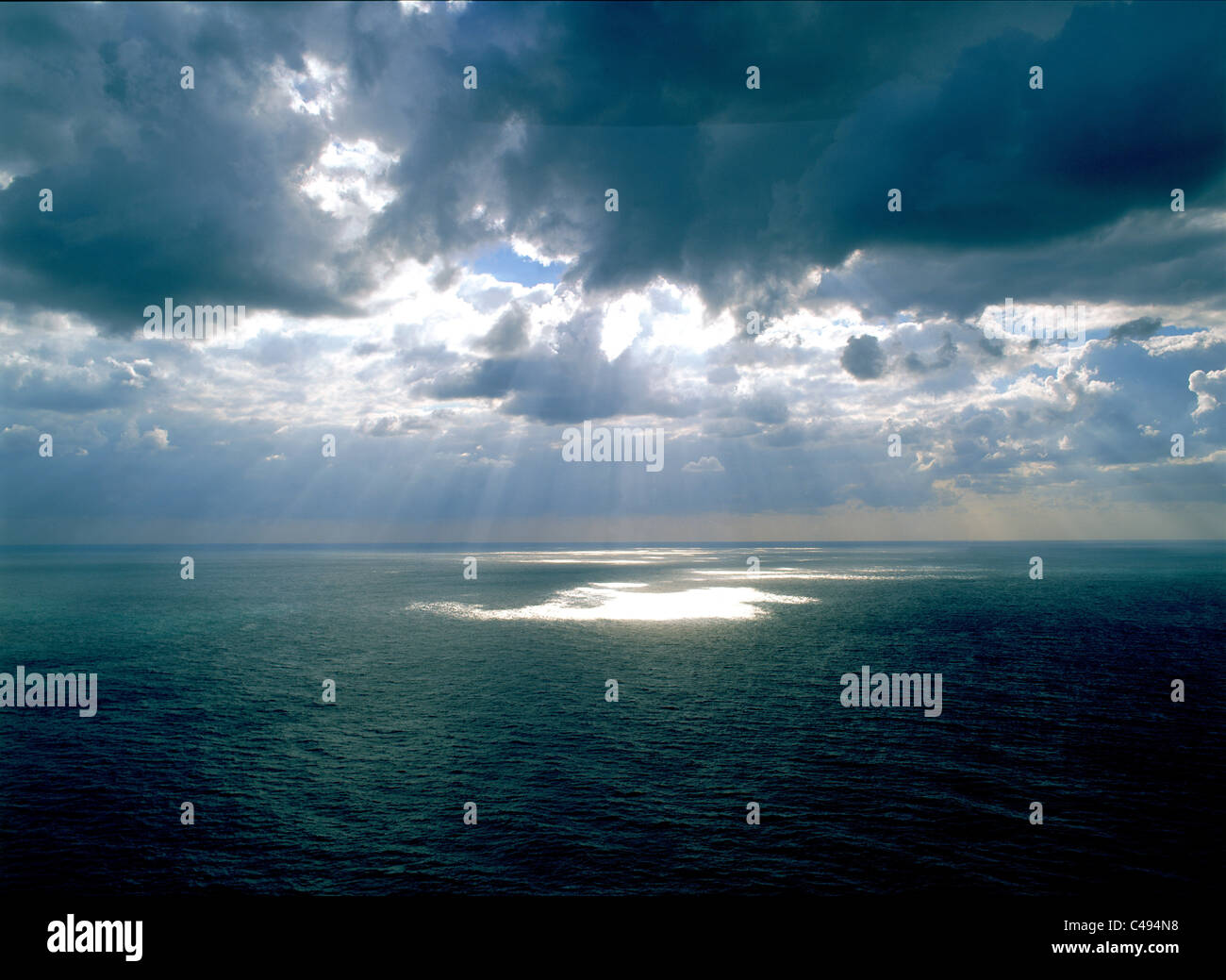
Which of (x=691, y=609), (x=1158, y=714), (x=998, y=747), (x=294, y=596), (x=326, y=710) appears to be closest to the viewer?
(x=998, y=747)

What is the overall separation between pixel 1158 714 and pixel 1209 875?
109 feet

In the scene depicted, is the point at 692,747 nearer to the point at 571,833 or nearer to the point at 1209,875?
the point at 571,833

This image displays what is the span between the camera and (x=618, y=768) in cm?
4791

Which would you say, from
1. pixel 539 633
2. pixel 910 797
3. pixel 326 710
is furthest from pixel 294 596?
pixel 910 797

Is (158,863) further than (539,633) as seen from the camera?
No

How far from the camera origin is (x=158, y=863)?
3500cm

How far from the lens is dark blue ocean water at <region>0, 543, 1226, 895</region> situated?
112 feet

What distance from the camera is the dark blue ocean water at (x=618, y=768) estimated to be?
3422 centimetres
